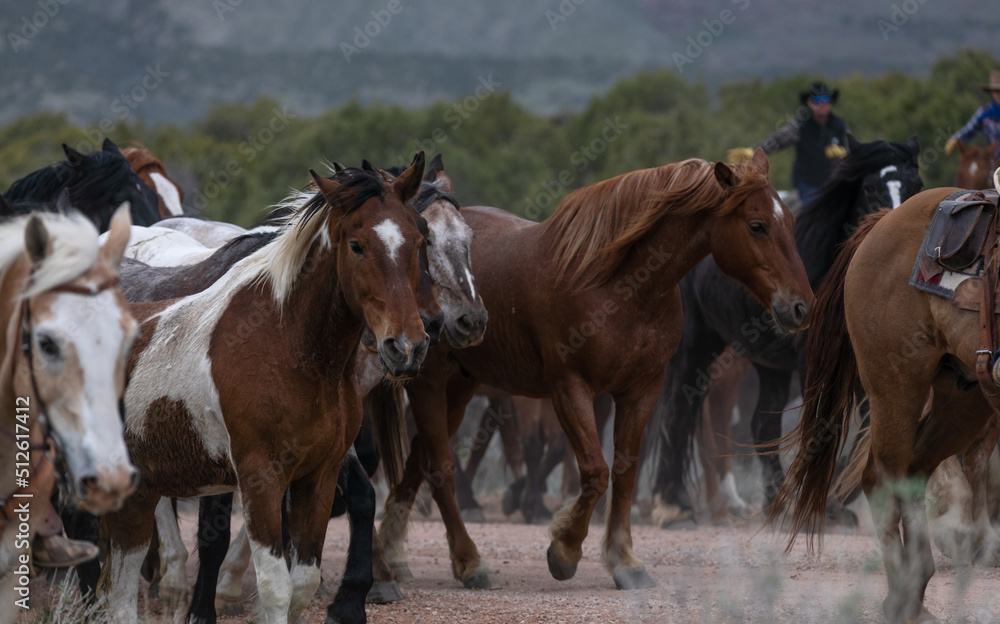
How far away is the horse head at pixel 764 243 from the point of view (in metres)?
6.54

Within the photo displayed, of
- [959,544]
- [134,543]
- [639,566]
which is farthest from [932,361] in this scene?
[134,543]

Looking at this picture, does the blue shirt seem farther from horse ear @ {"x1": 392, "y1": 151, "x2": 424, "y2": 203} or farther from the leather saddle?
horse ear @ {"x1": 392, "y1": 151, "x2": 424, "y2": 203}

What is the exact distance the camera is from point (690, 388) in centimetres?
988

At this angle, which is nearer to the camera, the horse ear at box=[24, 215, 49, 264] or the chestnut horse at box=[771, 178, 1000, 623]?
the horse ear at box=[24, 215, 49, 264]

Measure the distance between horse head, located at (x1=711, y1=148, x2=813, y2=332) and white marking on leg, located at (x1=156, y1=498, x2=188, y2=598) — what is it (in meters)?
3.48

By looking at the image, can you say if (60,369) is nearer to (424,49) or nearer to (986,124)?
(986,124)

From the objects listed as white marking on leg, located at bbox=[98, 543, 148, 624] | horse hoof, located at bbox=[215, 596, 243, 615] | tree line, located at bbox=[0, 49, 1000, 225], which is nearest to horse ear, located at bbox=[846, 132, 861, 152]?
horse hoof, located at bbox=[215, 596, 243, 615]

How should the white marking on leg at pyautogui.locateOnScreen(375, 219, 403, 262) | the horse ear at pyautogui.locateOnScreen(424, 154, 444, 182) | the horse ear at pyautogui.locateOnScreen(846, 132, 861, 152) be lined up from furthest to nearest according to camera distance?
the horse ear at pyautogui.locateOnScreen(846, 132, 861, 152)
the horse ear at pyautogui.locateOnScreen(424, 154, 444, 182)
the white marking on leg at pyautogui.locateOnScreen(375, 219, 403, 262)

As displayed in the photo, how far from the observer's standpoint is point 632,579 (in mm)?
6797

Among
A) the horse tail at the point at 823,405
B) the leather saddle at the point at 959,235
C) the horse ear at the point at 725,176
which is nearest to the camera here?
the leather saddle at the point at 959,235

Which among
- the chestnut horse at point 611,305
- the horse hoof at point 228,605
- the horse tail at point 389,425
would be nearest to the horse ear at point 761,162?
the chestnut horse at point 611,305

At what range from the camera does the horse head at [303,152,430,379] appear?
4.55 meters

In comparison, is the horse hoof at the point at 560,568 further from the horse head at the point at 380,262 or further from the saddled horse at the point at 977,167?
the saddled horse at the point at 977,167

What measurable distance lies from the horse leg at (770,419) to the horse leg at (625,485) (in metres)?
2.76
